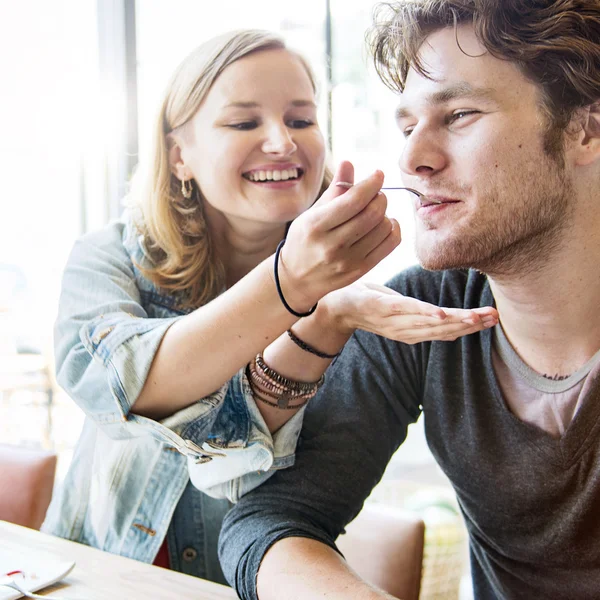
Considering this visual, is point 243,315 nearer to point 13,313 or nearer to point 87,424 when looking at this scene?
point 87,424

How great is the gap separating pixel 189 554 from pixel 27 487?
1.30ft

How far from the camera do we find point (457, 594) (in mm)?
2270

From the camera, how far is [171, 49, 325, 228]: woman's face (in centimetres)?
141

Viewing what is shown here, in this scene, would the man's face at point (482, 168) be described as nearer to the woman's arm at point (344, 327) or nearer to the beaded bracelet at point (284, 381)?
the woman's arm at point (344, 327)

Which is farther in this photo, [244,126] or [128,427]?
[244,126]

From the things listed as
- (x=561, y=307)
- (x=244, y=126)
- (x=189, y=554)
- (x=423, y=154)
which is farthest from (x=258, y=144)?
(x=189, y=554)

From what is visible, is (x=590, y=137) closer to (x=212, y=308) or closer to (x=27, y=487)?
(x=212, y=308)

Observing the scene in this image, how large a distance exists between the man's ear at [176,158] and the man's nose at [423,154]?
23.1 inches

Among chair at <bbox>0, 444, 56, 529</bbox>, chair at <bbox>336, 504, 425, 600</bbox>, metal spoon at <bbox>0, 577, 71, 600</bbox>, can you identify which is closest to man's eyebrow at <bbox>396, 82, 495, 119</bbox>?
chair at <bbox>336, 504, 425, 600</bbox>

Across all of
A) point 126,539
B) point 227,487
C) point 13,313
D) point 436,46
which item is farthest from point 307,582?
point 13,313

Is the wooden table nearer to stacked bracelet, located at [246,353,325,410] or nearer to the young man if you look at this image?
the young man

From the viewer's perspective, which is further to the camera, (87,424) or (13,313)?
(13,313)

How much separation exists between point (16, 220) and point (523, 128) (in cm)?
248

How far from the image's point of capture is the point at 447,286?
1.31m
